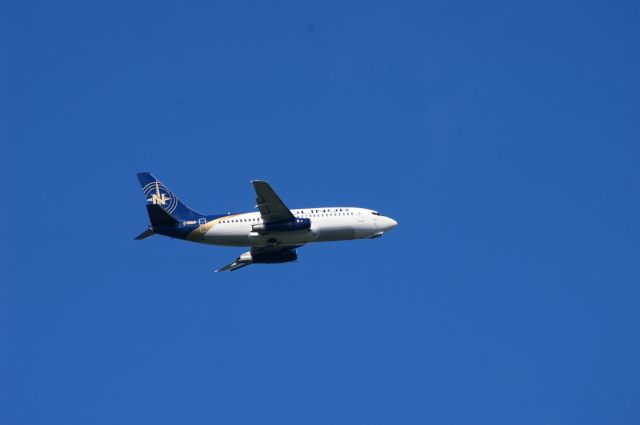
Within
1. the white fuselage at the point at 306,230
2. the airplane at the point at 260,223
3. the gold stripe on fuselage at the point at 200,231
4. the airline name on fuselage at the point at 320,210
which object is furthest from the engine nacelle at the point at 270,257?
the gold stripe on fuselage at the point at 200,231

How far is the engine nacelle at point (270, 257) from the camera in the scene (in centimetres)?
9225

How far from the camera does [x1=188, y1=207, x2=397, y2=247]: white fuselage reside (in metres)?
85.6

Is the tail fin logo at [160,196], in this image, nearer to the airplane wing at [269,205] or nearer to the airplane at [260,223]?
the airplane at [260,223]

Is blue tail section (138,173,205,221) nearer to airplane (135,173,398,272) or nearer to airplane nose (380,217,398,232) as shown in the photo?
airplane (135,173,398,272)

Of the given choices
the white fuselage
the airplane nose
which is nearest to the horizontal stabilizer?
the white fuselage

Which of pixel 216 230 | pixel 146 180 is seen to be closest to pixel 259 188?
pixel 216 230

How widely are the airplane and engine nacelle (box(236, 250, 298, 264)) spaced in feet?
4.91

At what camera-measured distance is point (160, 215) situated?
3332 inches

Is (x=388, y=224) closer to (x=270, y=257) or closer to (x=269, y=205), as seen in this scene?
(x=270, y=257)

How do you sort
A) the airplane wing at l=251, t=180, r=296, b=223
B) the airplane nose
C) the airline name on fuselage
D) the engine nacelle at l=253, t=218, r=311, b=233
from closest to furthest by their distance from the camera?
the airplane wing at l=251, t=180, r=296, b=223, the engine nacelle at l=253, t=218, r=311, b=233, the airline name on fuselage, the airplane nose

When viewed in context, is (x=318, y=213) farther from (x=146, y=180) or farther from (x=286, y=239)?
(x=146, y=180)

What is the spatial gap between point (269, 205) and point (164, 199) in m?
9.52

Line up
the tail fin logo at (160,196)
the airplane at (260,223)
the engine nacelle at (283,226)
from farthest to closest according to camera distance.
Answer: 1. the tail fin logo at (160,196)
2. the engine nacelle at (283,226)
3. the airplane at (260,223)

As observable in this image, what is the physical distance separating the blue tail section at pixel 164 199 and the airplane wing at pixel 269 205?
548 centimetres
